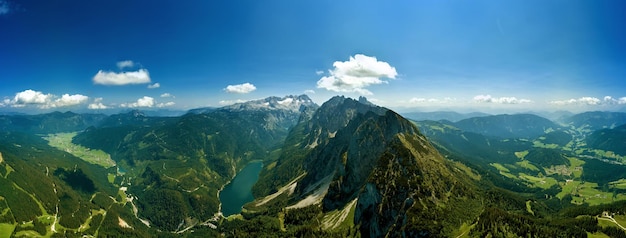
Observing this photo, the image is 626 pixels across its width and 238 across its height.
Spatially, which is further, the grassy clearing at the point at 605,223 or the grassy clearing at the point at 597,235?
the grassy clearing at the point at 605,223

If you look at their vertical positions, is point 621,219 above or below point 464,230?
above

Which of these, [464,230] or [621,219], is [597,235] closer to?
[621,219]

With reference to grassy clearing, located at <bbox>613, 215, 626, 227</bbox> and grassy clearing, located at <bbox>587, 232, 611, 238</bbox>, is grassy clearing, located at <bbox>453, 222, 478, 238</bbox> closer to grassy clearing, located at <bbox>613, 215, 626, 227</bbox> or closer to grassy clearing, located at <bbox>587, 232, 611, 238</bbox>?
grassy clearing, located at <bbox>587, 232, 611, 238</bbox>

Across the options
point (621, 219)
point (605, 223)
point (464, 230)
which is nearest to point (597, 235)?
point (605, 223)

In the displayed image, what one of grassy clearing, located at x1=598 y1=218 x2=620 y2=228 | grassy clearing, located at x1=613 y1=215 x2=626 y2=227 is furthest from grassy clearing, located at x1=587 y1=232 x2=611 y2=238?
grassy clearing, located at x1=613 y1=215 x2=626 y2=227

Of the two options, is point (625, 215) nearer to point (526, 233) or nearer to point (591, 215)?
point (591, 215)

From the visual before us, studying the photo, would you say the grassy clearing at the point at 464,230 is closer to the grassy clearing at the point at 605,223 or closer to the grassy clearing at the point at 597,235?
the grassy clearing at the point at 597,235

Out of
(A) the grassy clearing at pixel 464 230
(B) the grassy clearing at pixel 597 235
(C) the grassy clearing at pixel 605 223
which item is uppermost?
(C) the grassy clearing at pixel 605 223

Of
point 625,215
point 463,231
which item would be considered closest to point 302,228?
point 463,231

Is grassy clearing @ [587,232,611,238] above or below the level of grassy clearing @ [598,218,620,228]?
below

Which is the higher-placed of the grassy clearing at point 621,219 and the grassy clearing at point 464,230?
the grassy clearing at point 621,219

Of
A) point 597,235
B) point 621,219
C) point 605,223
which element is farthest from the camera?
point 621,219

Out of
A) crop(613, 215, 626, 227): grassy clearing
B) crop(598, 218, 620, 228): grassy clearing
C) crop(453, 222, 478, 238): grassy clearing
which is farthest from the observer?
crop(613, 215, 626, 227): grassy clearing

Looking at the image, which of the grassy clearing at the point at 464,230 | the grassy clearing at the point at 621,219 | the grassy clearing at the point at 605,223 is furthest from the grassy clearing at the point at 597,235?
the grassy clearing at the point at 464,230
